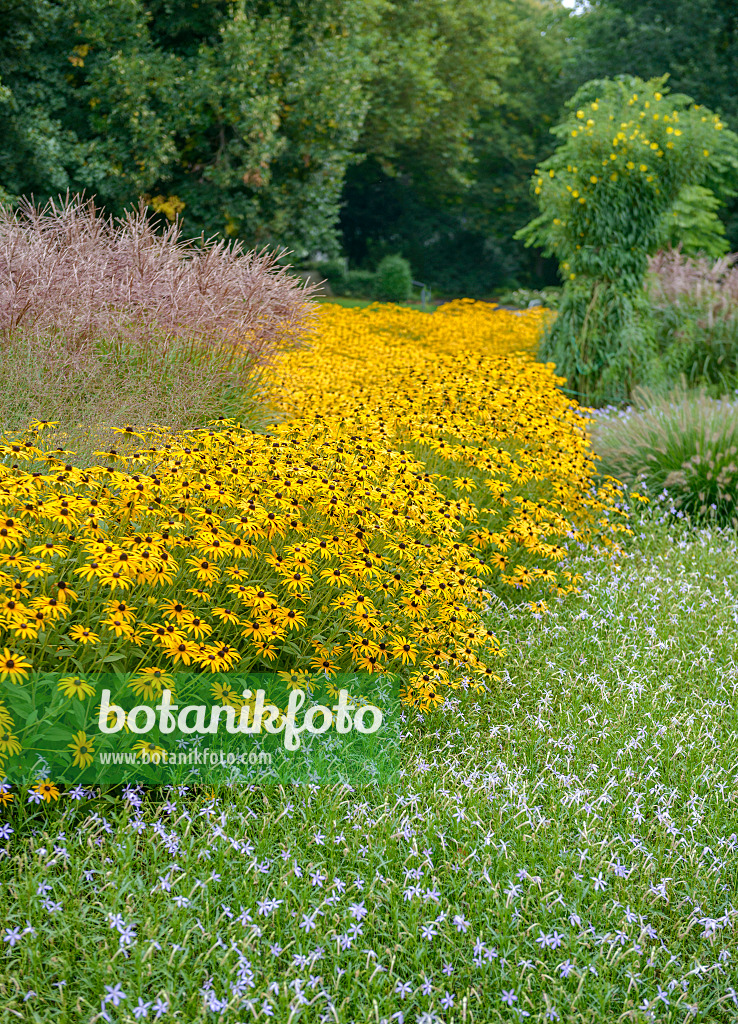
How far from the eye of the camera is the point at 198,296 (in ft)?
19.2

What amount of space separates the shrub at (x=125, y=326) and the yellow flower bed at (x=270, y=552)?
0.68 metres

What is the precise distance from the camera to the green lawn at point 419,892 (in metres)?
2.12

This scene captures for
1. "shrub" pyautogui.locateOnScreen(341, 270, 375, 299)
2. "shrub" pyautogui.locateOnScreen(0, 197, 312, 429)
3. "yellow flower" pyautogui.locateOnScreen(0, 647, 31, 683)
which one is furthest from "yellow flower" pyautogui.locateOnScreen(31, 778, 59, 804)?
"shrub" pyautogui.locateOnScreen(341, 270, 375, 299)

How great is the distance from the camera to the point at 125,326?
18.9 ft

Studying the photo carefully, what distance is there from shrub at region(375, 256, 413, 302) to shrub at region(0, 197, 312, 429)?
2029 cm

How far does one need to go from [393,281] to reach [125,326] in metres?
21.3

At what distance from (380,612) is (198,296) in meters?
3.39

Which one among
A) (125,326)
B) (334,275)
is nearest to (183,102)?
(125,326)

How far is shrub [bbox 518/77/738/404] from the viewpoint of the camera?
9.89m

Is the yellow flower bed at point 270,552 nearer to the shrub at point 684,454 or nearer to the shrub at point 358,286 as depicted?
the shrub at point 684,454

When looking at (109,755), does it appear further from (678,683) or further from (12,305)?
(12,305)

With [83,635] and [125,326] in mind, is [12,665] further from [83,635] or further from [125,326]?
[125,326]

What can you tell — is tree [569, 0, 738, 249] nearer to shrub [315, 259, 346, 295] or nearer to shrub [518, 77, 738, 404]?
shrub [315, 259, 346, 295]

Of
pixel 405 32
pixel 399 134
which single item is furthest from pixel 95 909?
pixel 405 32
